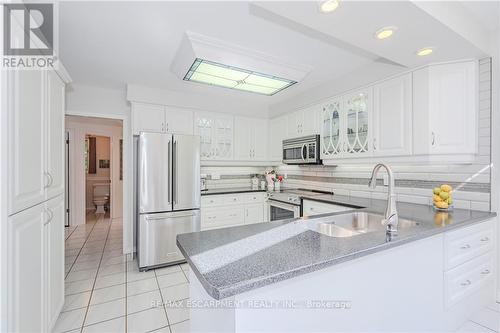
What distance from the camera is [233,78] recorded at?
2.67 meters

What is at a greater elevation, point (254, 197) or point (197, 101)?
point (197, 101)

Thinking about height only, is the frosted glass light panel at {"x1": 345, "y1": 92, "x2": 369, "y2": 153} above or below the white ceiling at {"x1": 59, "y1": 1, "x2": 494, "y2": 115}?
below

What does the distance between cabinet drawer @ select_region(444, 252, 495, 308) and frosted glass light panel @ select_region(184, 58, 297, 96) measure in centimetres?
229

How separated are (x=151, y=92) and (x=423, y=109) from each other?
3.28 m

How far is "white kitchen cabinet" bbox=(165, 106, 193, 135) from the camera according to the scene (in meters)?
3.55

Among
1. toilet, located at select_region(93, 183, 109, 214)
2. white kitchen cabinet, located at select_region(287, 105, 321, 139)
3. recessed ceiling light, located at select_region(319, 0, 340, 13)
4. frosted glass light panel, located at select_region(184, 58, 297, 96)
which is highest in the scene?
frosted glass light panel, located at select_region(184, 58, 297, 96)

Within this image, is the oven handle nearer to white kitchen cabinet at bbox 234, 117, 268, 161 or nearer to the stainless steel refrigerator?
white kitchen cabinet at bbox 234, 117, 268, 161

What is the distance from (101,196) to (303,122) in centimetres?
591

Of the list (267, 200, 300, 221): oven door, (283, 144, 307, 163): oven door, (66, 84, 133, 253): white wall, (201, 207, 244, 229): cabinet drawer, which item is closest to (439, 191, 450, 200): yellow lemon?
(267, 200, 300, 221): oven door

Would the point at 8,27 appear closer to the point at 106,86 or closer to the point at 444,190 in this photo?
the point at 106,86

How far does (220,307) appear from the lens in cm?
97

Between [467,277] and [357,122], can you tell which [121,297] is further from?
[357,122]

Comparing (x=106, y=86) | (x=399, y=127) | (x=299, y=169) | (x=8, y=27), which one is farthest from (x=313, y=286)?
(x=106, y=86)

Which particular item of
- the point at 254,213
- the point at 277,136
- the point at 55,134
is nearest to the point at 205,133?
the point at 277,136
